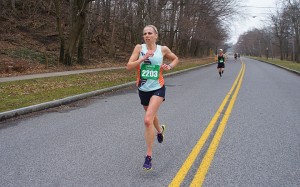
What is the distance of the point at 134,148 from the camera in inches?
217

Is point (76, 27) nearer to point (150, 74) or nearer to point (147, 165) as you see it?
point (150, 74)

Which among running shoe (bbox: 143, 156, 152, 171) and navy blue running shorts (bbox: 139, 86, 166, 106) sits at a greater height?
navy blue running shorts (bbox: 139, 86, 166, 106)

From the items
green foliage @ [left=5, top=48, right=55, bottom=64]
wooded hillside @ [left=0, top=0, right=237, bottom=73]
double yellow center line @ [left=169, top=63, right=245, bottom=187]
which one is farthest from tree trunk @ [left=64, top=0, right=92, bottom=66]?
double yellow center line @ [left=169, top=63, right=245, bottom=187]

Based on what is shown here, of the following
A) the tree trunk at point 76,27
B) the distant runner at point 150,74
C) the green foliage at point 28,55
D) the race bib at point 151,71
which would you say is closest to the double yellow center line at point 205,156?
the distant runner at point 150,74

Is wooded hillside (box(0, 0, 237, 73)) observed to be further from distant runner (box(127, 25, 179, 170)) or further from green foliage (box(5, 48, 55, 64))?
distant runner (box(127, 25, 179, 170))

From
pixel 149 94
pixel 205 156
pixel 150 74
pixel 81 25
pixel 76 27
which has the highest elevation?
pixel 81 25

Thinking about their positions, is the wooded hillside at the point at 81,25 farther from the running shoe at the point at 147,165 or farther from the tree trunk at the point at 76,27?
the running shoe at the point at 147,165

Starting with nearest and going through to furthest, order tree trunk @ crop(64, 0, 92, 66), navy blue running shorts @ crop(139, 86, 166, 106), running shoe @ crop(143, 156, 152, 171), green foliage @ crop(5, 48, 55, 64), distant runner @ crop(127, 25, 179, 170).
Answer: running shoe @ crop(143, 156, 152, 171) → distant runner @ crop(127, 25, 179, 170) → navy blue running shorts @ crop(139, 86, 166, 106) → tree trunk @ crop(64, 0, 92, 66) → green foliage @ crop(5, 48, 55, 64)

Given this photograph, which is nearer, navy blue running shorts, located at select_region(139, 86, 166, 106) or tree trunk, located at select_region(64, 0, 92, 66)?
navy blue running shorts, located at select_region(139, 86, 166, 106)

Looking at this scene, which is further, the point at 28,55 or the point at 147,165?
the point at 28,55

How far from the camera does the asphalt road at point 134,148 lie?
4.20m

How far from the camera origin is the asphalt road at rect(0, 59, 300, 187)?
4.20 m

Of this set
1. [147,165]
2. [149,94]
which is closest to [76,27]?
[149,94]

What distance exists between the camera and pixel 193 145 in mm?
5680
